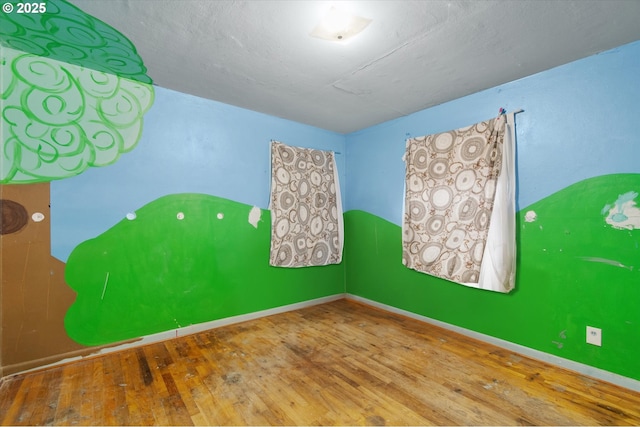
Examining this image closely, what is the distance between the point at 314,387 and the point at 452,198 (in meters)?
2.11

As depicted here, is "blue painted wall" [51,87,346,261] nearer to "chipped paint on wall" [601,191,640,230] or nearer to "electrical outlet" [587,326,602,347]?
"chipped paint on wall" [601,191,640,230]

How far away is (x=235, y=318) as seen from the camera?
3146 mm

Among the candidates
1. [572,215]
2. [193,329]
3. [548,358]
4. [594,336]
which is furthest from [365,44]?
[193,329]

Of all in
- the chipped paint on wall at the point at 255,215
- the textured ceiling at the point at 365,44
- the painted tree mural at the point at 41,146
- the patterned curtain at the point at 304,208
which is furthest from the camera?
the patterned curtain at the point at 304,208

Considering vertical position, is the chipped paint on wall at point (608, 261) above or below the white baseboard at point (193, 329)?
above

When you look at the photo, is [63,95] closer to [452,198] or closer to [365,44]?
[365,44]

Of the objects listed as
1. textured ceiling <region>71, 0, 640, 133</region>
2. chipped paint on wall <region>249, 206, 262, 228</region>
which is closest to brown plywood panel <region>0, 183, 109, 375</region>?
textured ceiling <region>71, 0, 640, 133</region>

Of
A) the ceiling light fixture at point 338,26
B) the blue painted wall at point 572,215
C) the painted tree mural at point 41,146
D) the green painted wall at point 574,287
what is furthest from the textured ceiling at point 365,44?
the green painted wall at point 574,287

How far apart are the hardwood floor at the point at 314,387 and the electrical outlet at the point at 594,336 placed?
10.4 inches

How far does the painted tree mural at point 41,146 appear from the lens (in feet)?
6.77

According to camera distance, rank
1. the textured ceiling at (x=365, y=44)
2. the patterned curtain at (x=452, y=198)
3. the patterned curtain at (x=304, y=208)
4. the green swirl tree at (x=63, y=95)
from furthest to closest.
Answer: the patterned curtain at (x=304, y=208) < the patterned curtain at (x=452, y=198) < the green swirl tree at (x=63, y=95) < the textured ceiling at (x=365, y=44)

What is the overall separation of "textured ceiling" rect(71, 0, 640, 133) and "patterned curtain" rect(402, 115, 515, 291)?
0.50m

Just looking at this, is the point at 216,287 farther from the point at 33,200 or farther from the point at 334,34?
the point at 334,34

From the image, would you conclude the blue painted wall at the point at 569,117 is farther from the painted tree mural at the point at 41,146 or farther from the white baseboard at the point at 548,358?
the painted tree mural at the point at 41,146
